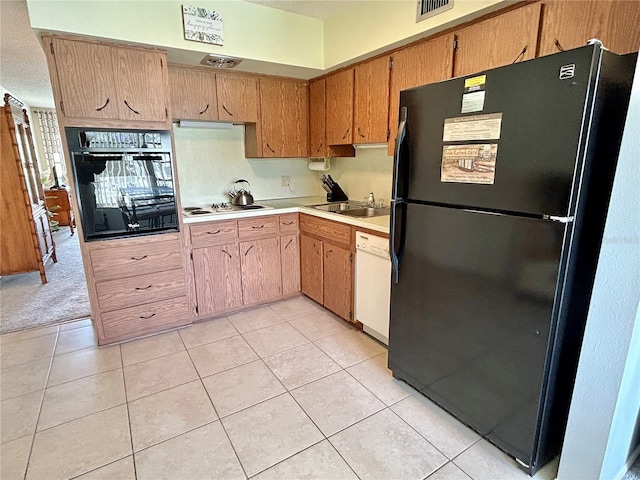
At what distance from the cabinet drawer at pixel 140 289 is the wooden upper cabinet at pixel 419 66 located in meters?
2.00

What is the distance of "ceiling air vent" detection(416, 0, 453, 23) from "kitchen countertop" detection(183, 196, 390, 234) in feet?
4.27

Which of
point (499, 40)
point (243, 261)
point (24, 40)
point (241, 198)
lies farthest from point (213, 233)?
point (24, 40)

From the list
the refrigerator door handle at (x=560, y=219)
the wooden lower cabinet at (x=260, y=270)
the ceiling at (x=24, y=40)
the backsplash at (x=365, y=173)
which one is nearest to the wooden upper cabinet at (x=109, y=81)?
the ceiling at (x=24, y=40)

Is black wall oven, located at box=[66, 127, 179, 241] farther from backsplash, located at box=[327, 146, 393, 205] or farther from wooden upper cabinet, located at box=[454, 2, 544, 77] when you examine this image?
wooden upper cabinet, located at box=[454, 2, 544, 77]

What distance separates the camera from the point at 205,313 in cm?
303

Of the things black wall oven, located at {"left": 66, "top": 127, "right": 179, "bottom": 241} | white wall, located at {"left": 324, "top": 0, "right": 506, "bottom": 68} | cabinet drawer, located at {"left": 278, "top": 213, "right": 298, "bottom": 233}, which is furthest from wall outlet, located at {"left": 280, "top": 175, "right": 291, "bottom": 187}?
black wall oven, located at {"left": 66, "top": 127, "right": 179, "bottom": 241}

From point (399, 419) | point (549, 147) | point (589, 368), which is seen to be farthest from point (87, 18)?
point (589, 368)

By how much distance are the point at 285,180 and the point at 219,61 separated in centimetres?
139

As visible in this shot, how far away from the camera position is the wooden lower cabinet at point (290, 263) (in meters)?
3.33

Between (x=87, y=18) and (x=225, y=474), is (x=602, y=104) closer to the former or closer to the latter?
(x=225, y=474)

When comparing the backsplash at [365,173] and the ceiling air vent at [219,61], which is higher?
the ceiling air vent at [219,61]

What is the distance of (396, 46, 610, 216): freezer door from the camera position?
122cm

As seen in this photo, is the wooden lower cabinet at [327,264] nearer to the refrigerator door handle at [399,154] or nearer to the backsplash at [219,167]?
the backsplash at [219,167]

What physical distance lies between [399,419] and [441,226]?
106cm
